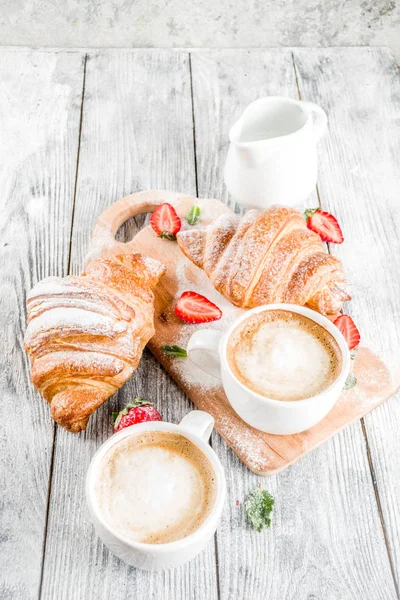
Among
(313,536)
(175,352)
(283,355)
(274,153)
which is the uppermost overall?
(274,153)

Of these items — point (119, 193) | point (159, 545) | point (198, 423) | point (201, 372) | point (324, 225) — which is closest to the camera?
point (159, 545)

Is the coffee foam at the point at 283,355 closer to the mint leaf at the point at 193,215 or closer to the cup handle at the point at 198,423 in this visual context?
the cup handle at the point at 198,423

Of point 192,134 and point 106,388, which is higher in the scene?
point 192,134

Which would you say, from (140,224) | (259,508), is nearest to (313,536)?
(259,508)

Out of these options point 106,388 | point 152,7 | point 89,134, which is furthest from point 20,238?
point 152,7

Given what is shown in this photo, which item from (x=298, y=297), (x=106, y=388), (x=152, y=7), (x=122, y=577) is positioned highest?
(x=152, y=7)

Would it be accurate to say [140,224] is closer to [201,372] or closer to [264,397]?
[201,372]

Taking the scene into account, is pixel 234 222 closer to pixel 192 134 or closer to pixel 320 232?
pixel 320 232

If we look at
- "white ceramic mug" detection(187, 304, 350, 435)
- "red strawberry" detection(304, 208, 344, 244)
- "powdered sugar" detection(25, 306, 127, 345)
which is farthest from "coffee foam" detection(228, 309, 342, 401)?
"red strawberry" detection(304, 208, 344, 244)
